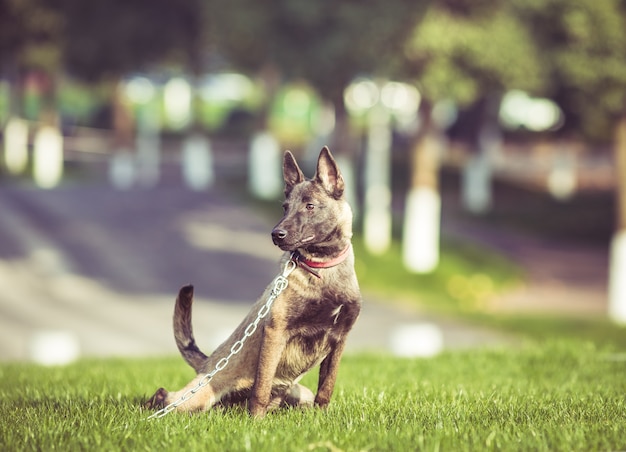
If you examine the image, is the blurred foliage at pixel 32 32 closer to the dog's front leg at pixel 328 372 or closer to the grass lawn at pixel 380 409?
the grass lawn at pixel 380 409

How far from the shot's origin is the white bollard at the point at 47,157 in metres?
34.6

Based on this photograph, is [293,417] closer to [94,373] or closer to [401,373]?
[401,373]

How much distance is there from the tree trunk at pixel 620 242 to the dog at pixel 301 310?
1481 cm

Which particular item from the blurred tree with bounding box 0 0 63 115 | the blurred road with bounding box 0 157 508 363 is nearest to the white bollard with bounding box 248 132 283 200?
the blurred road with bounding box 0 157 508 363

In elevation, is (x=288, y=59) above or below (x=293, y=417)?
above

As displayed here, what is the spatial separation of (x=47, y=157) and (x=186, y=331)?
97.7 feet

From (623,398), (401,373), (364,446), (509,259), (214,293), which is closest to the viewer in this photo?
(364,446)

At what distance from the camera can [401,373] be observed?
10320mm

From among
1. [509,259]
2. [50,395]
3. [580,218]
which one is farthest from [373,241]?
[50,395]

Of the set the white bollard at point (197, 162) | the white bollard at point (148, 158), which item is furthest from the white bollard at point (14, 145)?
the white bollard at point (197, 162)

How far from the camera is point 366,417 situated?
662 centimetres

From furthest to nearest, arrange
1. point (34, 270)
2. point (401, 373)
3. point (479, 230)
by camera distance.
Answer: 1. point (479, 230)
2. point (34, 270)
3. point (401, 373)

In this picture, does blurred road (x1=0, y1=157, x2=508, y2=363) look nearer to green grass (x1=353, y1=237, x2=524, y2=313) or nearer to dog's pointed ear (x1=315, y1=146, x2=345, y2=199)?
green grass (x1=353, y1=237, x2=524, y2=313)

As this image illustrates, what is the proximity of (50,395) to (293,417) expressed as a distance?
2.66 metres
